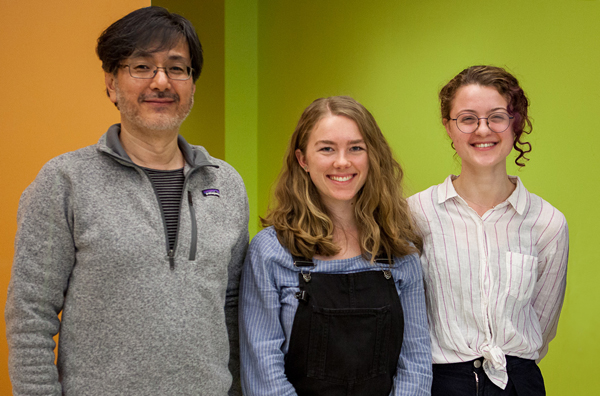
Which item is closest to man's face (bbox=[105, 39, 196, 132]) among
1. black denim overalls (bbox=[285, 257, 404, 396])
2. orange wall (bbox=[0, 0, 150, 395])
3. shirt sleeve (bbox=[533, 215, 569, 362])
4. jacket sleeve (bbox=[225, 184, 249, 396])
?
jacket sleeve (bbox=[225, 184, 249, 396])

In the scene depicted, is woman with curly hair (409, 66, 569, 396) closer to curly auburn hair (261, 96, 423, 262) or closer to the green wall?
curly auburn hair (261, 96, 423, 262)

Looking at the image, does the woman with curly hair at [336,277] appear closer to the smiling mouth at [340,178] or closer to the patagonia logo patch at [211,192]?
the smiling mouth at [340,178]

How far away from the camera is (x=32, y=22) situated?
202cm

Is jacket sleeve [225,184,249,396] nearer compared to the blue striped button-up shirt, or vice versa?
the blue striped button-up shirt

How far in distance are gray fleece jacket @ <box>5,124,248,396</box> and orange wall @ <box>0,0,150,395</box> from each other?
2.53 feet

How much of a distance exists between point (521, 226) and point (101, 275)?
4.38 feet

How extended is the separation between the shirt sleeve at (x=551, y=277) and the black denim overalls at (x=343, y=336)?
551 mm

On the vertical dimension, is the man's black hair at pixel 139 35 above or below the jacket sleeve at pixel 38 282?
above

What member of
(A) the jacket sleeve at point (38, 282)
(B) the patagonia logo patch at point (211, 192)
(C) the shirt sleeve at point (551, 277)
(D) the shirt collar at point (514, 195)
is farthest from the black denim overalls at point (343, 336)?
(A) the jacket sleeve at point (38, 282)

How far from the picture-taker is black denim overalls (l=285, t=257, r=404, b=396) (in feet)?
Answer: 4.90

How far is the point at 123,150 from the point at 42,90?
2.94 feet

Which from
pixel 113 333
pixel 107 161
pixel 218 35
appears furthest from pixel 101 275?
pixel 218 35

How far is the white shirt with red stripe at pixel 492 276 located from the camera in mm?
1608

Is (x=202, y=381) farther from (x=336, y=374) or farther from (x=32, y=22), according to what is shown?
(x=32, y=22)
